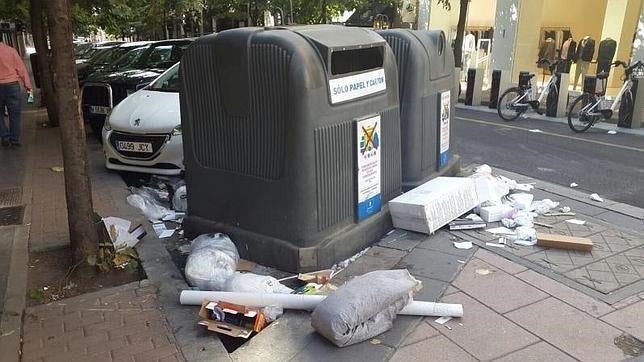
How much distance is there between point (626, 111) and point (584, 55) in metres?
6.07

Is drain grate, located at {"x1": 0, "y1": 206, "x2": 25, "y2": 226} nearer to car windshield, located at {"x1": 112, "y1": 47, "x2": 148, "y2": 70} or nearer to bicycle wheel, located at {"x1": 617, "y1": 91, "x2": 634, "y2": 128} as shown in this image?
car windshield, located at {"x1": 112, "y1": 47, "x2": 148, "y2": 70}

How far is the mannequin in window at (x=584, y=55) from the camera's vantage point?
49.8 feet

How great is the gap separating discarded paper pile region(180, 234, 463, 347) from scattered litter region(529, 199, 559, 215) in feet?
7.18

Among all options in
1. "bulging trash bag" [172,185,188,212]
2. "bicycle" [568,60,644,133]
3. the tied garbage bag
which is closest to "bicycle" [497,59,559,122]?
"bicycle" [568,60,644,133]

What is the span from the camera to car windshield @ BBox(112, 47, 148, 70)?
36.0 feet

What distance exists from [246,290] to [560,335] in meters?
1.88

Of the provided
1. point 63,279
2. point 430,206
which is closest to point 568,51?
point 430,206

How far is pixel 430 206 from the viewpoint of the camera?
4242 millimetres

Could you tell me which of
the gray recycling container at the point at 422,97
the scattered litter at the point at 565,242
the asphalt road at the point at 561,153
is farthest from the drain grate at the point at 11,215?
the scattered litter at the point at 565,242

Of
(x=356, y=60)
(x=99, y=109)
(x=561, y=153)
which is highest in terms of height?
(x=356, y=60)

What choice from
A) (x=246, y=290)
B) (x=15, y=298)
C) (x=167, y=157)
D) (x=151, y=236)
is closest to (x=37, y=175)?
(x=167, y=157)

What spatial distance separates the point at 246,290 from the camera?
132 inches

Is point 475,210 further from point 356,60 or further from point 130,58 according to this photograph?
point 130,58

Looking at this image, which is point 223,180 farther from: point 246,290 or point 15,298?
point 15,298
